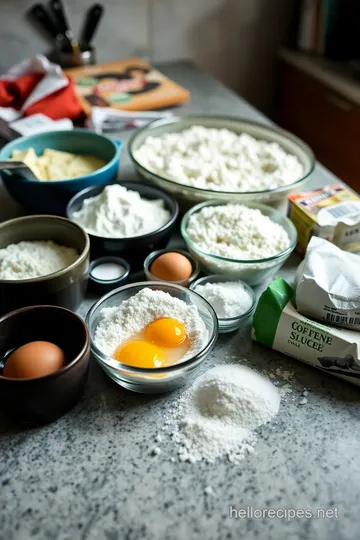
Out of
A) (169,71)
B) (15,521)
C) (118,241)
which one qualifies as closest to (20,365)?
(15,521)

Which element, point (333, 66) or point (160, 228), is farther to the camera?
point (333, 66)

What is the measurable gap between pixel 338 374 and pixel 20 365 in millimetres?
468

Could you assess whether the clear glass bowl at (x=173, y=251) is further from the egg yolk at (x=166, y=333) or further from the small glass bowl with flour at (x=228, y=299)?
the egg yolk at (x=166, y=333)

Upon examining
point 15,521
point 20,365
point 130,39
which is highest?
point 130,39

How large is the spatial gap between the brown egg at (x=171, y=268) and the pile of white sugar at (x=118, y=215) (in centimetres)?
8

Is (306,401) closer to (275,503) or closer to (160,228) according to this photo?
(275,503)

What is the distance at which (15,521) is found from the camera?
616 mm

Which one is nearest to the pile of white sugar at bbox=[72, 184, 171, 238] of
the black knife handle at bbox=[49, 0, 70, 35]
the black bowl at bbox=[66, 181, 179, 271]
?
the black bowl at bbox=[66, 181, 179, 271]

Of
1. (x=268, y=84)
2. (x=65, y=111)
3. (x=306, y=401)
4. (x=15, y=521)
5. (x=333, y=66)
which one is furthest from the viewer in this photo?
(x=268, y=84)

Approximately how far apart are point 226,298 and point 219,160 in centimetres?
45

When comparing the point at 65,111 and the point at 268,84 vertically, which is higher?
the point at 65,111

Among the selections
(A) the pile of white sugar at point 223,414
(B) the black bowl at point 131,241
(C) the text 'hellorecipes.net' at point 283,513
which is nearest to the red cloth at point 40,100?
(B) the black bowl at point 131,241

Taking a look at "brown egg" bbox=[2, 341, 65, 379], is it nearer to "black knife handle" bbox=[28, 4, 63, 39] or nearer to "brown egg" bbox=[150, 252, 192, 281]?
"brown egg" bbox=[150, 252, 192, 281]

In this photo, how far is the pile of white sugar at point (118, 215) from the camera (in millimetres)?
985
